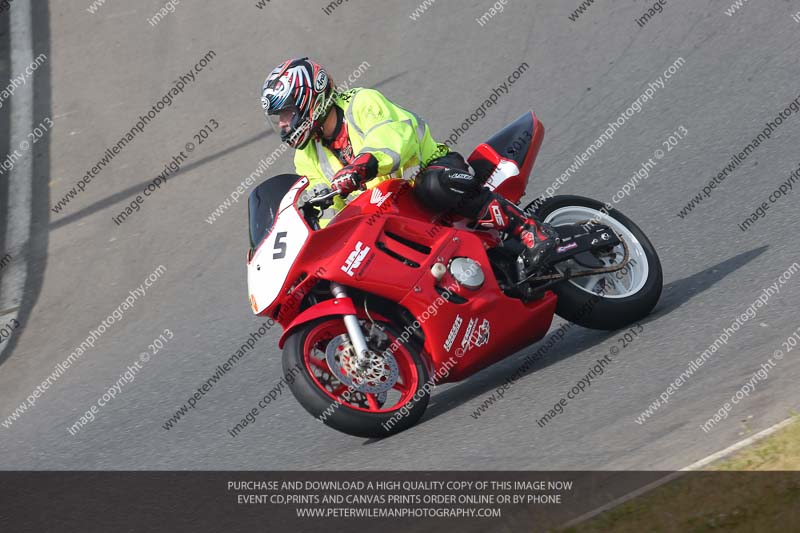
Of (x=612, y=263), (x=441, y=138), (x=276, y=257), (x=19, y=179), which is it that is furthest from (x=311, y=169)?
(x=19, y=179)

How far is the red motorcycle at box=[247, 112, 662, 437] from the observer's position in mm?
5629

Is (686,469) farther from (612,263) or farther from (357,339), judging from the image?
(612,263)

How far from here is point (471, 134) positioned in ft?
35.3

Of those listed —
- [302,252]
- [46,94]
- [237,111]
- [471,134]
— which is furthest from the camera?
[46,94]

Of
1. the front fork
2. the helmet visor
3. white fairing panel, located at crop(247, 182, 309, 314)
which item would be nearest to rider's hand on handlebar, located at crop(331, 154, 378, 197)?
white fairing panel, located at crop(247, 182, 309, 314)

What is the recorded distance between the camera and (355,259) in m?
5.74

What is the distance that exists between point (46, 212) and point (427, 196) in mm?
6236

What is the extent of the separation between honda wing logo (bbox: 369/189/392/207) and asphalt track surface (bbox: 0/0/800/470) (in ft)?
3.99

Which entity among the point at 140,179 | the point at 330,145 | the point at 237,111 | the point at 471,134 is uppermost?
the point at 330,145

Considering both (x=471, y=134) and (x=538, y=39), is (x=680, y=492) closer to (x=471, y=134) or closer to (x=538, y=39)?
(x=471, y=134)

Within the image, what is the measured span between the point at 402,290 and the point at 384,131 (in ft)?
2.82

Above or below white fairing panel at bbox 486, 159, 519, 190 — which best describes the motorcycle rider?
below

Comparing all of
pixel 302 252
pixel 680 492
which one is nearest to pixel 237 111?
pixel 302 252

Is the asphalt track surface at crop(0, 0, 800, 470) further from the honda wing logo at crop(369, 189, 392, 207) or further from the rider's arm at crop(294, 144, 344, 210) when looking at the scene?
the rider's arm at crop(294, 144, 344, 210)
